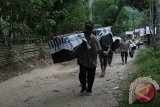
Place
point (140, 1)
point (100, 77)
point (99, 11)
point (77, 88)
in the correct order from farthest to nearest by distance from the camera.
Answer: point (99, 11)
point (140, 1)
point (100, 77)
point (77, 88)

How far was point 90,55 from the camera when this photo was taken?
10789 millimetres

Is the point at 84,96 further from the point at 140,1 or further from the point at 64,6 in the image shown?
the point at 140,1

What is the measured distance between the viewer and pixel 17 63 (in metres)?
19.5

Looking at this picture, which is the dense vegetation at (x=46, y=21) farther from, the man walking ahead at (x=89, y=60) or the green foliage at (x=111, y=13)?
the green foliage at (x=111, y=13)

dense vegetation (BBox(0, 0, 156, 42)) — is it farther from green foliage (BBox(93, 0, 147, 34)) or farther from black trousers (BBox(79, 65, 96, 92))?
green foliage (BBox(93, 0, 147, 34))

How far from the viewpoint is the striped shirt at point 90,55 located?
1072cm

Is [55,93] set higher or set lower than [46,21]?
lower

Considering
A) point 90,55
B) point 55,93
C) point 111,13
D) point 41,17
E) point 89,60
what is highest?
point 41,17

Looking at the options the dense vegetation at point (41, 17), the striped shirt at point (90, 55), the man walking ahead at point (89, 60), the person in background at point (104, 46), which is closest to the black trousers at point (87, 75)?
the man walking ahead at point (89, 60)

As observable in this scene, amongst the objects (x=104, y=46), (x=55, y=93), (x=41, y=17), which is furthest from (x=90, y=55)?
(x=41, y=17)

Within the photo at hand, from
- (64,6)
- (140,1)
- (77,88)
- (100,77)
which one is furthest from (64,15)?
(140,1)

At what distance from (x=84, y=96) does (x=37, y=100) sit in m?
1.24

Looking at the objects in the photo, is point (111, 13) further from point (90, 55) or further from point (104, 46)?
point (90, 55)

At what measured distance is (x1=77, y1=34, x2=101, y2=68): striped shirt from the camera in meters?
10.7
